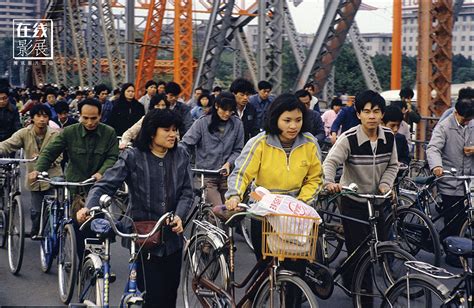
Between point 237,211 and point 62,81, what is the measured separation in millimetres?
53376

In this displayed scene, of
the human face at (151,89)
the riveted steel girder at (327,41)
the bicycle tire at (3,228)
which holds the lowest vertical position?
the bicycle tire at (3,228)

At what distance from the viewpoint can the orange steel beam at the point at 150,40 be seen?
3769 cm

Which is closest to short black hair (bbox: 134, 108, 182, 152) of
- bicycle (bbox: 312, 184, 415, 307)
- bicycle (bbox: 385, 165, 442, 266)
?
bicycle (bbox: 312, 184, 415, 307)

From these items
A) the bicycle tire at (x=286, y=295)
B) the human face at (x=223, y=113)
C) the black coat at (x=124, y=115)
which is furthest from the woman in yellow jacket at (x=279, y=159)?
the black coat at (x=124, y=115)

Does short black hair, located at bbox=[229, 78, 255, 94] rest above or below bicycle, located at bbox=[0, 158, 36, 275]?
above

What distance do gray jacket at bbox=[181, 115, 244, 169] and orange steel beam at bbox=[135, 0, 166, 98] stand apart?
28.0 m

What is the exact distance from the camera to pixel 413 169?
13.9 meters

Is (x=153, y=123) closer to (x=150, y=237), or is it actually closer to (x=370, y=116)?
(x=150, y=237)

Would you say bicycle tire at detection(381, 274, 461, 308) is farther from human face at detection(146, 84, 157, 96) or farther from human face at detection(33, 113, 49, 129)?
human face at detection(146, 84, 157, 96)

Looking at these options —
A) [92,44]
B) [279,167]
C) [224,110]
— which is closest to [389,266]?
[279,167]

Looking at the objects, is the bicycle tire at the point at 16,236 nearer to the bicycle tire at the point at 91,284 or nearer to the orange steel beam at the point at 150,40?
the bicycle tire at the point at 91,284

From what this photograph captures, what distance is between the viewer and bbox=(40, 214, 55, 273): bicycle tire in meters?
8.25

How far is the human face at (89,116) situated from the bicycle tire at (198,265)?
1695mm

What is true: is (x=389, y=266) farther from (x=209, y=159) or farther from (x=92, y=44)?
(x=92, y=44)
